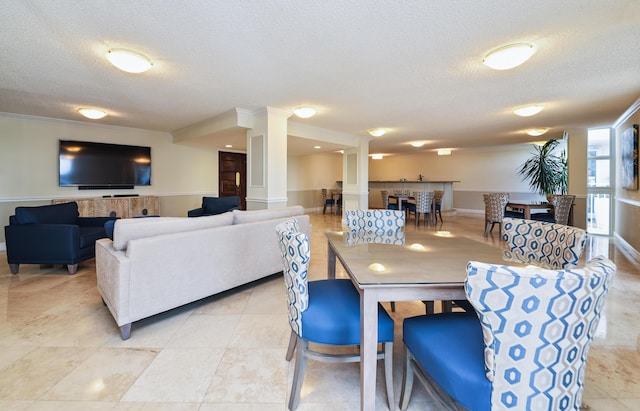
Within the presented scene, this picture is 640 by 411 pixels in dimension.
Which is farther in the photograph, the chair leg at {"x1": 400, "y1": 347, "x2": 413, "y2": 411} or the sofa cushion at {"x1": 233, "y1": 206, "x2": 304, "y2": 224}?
the sofa cushion at {"x1": 233, "y1": 206, "x2": 304, "y2": 224}

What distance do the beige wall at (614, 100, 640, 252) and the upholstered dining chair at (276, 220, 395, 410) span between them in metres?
5.12

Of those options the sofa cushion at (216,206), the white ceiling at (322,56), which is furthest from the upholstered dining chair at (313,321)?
the sofa cushion at (216,206)

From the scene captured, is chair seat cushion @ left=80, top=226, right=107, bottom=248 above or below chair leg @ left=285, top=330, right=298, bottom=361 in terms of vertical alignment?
above

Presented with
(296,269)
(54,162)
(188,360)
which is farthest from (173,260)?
(54,162)

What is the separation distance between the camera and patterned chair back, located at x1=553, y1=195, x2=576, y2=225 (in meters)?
4.96

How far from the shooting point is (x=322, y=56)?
8.59 feet

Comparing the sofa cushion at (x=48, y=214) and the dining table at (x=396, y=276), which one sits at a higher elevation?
the sofa cushion at (x=48, y=214)

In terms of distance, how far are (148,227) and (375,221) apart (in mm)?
1864

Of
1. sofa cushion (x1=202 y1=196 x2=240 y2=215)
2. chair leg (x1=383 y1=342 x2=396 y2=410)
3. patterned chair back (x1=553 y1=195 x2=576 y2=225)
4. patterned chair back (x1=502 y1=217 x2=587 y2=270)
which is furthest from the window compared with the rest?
sofa cushion (x1=202 y1=196 x2=240 y2=215)

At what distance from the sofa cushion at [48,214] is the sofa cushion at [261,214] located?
2746 mm

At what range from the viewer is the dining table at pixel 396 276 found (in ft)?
3.95

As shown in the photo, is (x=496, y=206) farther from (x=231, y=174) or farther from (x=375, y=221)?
(x=231, y=174)

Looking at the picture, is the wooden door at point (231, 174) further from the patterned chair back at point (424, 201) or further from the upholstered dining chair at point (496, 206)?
the upholstered dining chair at point (496, 206)

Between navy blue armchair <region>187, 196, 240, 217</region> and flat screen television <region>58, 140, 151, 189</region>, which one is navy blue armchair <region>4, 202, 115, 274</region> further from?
flat screen television <region>58, 140, 151, 189</region>
